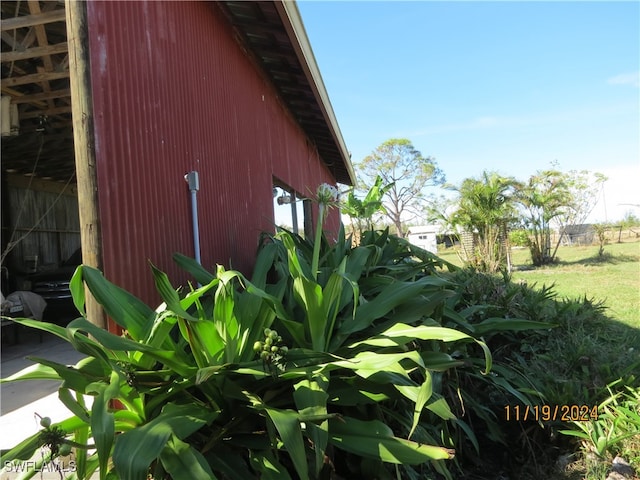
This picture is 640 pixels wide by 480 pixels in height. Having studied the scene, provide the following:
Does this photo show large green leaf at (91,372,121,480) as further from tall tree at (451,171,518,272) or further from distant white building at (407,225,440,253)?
distant white building at (407,225,440,253)

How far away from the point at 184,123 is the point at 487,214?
1268 cm

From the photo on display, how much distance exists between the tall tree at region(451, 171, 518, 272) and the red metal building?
8994 mm

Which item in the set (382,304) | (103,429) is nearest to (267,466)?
(103,429)

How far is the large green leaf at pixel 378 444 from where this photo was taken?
5.88 feet

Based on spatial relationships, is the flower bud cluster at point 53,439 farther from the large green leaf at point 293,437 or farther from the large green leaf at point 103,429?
the large green leaf at point 293,437

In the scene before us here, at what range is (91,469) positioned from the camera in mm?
1914

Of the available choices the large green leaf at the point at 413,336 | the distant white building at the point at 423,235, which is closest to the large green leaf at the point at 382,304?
the large green leaf at the point at 413,336

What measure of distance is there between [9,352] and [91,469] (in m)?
4.45

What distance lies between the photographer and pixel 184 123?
3836mm

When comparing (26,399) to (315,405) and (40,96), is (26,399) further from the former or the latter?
(40,96)

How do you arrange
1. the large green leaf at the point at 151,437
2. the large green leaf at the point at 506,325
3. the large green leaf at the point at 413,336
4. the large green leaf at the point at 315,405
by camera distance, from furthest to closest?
1. the large green leaf at the point at 506,325
2. the large green leaf at the point at 413,336
3. the large green leaf at the point at 315,405
4. the large green leaf at the point at 151,437

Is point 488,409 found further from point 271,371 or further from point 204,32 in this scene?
point 204,32

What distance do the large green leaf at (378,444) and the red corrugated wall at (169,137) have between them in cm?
166

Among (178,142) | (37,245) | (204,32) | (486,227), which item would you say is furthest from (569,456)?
(486,227)
